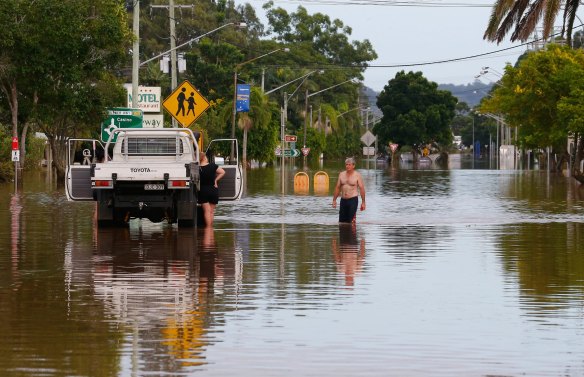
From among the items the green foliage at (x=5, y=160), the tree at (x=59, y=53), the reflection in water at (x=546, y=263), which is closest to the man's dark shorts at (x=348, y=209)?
the reflection in water at (x=546, y=263)

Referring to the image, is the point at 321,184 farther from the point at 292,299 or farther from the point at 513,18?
the point at 292,299

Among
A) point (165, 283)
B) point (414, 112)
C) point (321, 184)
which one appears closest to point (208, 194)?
point (165, 283)

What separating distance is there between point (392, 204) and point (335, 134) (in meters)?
121

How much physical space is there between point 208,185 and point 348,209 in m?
3.04

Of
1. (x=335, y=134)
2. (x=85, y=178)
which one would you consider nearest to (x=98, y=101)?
(x=85, y=178)

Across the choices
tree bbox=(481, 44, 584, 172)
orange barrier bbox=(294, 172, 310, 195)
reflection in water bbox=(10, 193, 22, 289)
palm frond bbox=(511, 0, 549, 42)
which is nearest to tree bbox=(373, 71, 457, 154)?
tree bbox=(481, 44, 584, 172)

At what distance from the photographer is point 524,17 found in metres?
45.2

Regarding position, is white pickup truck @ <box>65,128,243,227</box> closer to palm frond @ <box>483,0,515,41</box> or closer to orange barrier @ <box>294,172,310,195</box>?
palm frond @ <box>483,0,515,41</box>

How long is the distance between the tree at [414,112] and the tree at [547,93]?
69.6 meters

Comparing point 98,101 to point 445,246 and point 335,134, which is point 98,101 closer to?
point 445,246

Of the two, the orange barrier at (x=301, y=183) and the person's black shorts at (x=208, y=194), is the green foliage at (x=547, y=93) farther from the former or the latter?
the person's black shorts at (x=208, y=194)

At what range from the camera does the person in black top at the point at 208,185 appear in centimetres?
2634

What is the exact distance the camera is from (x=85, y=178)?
26.2 metres

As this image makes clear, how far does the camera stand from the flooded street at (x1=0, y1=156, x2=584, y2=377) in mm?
10266
